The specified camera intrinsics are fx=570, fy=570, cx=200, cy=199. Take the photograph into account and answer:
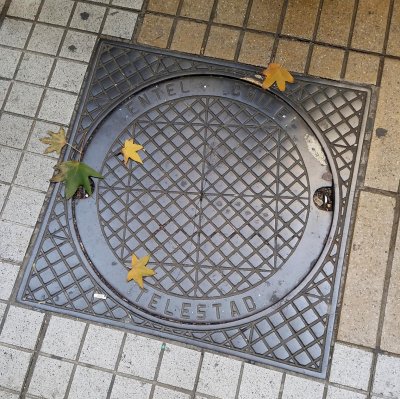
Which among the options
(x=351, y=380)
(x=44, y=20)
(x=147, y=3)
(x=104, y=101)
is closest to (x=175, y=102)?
(x=104, y=101)

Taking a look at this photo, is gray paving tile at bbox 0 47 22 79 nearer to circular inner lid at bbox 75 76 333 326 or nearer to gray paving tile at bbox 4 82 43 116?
gray paving tile at bbox 4 82 43 116

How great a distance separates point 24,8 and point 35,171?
0.95 meters

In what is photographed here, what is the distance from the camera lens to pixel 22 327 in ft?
A: 8.80

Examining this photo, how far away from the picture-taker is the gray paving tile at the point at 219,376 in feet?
8.48

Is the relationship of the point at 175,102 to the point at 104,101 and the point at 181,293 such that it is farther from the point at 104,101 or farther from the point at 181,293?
the point at 181,293

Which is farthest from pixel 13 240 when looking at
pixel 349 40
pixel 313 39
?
pixel 349 40

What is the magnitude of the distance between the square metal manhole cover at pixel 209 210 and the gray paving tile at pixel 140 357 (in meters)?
0.06

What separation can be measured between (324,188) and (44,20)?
1753 millimetres

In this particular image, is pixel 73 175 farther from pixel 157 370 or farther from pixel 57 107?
pixel 157 370

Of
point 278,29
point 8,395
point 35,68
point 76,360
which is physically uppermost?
point 278,29

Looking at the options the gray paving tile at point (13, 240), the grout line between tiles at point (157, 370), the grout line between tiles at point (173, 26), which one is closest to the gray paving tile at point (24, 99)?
the gray paving tile at point (13, 240)

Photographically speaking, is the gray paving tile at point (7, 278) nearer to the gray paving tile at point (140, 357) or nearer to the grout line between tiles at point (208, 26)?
the gray paving tile at point (140, 357)

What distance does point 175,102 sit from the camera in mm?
2955

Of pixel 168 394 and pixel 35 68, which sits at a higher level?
pixel 35 68
